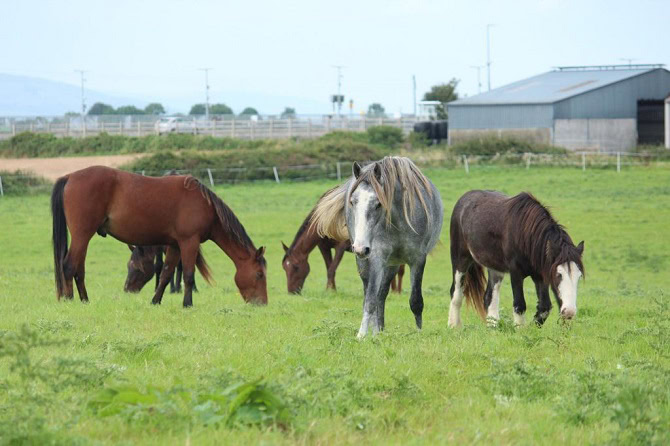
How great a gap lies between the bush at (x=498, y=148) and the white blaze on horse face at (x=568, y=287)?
3993 centimetres

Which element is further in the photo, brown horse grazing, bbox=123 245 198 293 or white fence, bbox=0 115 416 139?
white fence, bbox=0 115 416 139

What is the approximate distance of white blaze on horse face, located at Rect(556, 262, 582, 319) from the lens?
883 cm

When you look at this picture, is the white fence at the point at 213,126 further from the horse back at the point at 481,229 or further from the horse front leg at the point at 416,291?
the horse front leg at the point at 416,291

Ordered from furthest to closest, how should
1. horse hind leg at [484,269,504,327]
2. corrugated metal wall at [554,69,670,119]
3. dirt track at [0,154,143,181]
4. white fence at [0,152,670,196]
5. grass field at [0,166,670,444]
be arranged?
corrugated metal wall at [554,69,670,119]
dirt track at [0,154,143,181]
white fence at [0,152,670,196]
horse hind leg at [484,269,504,327]
grass field at [0,166,670,444]

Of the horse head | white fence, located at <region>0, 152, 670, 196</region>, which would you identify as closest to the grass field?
the horse head

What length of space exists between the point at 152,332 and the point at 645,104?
55661mm

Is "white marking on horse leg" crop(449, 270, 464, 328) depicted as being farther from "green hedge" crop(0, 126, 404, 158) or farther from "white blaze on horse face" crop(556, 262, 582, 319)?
"green hedge" crop(0, 126, 404, 158)

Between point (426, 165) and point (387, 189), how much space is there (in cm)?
3713

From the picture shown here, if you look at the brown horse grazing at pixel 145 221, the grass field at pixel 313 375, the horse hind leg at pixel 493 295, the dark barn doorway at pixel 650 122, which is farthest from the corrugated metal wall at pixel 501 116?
the horse hind leg at pixel 493 295

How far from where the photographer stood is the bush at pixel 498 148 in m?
48.9

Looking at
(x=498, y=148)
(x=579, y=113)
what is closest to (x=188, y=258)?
(x=498, y=148)

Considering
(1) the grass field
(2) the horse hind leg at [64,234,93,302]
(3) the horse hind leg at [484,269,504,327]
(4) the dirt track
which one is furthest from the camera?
(4) the dirt track

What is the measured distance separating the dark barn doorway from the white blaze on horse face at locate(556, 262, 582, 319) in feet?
166

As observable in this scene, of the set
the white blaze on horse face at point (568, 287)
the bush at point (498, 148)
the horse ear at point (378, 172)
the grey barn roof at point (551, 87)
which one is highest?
the grey barn roof at point (551, 87)
